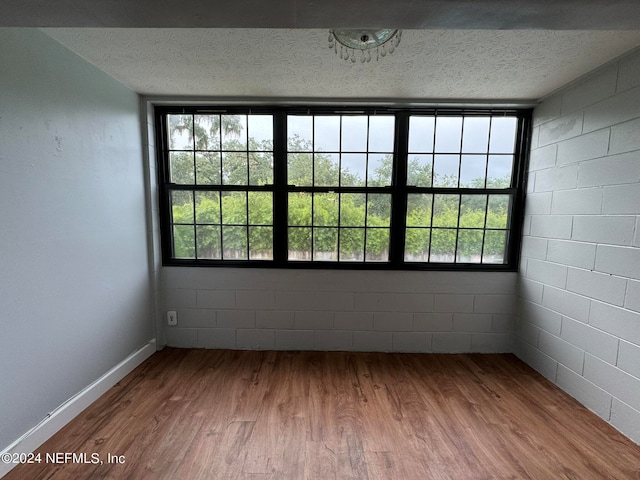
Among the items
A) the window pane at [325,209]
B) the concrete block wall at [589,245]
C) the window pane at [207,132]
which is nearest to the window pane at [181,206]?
the window pane at [207,132]

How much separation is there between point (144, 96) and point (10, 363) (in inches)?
83.8

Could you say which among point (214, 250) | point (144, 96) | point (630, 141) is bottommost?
point (214, 250)

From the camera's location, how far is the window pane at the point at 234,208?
2430mm

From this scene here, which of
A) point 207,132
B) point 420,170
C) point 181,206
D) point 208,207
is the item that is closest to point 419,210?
point 420,170

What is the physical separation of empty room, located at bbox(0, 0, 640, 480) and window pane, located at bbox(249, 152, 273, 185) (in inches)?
0.8

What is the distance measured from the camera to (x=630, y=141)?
158 centimetres

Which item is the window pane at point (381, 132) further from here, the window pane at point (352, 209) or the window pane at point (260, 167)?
the window pane at point (260, 167)

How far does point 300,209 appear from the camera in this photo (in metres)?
2.44

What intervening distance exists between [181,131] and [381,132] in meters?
1.86

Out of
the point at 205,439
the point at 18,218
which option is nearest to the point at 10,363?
the point at 18,218

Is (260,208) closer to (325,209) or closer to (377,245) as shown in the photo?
(325,209)

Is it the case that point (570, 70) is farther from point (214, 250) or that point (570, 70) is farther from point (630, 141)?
point (214, 250)

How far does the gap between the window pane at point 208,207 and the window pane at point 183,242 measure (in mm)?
151

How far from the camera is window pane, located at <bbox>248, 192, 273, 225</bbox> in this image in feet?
7.97
